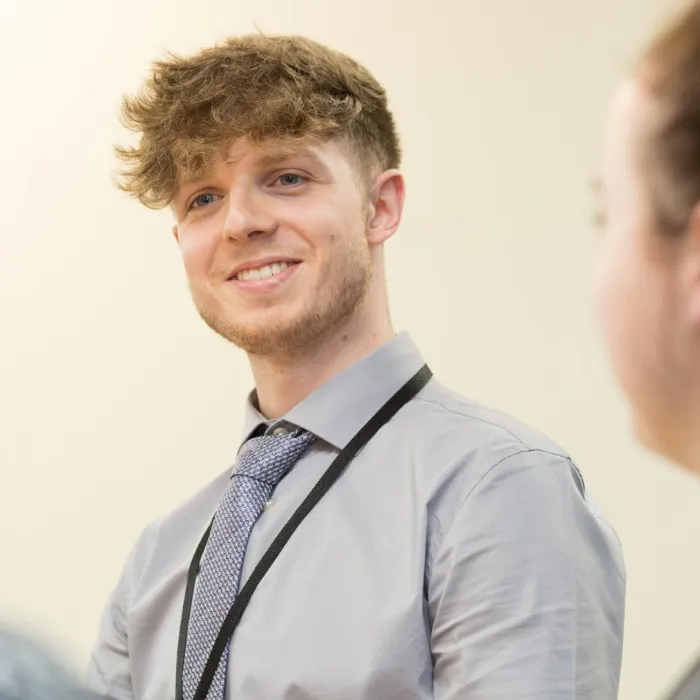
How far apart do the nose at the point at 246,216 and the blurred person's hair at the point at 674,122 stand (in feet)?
2.73

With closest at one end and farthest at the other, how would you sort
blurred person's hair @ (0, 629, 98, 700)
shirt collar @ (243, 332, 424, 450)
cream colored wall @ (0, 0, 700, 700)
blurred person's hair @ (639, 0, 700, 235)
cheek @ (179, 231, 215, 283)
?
blurred person's hair @ (0, 629, 98, 700)
blurred person's hair @ (639, 0, 700, 235)
shirt collar @ (243, 332, 424, 450)
cheek @ (179, 231, 215, 283)
cream colored wall @ (0, 0, 700, 700)

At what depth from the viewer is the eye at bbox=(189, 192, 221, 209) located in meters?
1.53

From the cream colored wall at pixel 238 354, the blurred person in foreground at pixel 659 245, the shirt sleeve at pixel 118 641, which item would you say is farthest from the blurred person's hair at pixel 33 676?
the cream colored wall at pixel 238 354

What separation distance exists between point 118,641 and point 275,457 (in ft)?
1.28

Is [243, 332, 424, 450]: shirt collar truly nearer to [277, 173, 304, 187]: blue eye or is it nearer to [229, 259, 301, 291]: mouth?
[229, 259, 301, 291]: mouth

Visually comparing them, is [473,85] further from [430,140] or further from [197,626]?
[197,626]

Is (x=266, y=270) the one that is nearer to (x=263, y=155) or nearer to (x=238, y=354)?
(x=263, y=155)

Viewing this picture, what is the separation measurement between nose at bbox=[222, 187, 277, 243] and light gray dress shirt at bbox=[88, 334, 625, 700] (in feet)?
0.82

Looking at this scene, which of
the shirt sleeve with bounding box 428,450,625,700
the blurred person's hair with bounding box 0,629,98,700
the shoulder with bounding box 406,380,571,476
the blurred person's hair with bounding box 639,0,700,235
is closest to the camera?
the blurred person's hair with bounding box 0,629,98,700

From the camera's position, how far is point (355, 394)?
56.3 inches

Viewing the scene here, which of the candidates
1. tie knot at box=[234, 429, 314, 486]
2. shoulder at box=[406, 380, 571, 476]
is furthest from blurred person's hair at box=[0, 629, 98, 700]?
tie knot at box=[234, 429, 314, 486]

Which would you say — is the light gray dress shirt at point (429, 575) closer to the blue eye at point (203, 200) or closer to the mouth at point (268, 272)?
the mouth at point (268, 272)

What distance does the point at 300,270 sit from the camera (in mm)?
1456

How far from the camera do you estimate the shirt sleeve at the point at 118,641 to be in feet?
4.91
